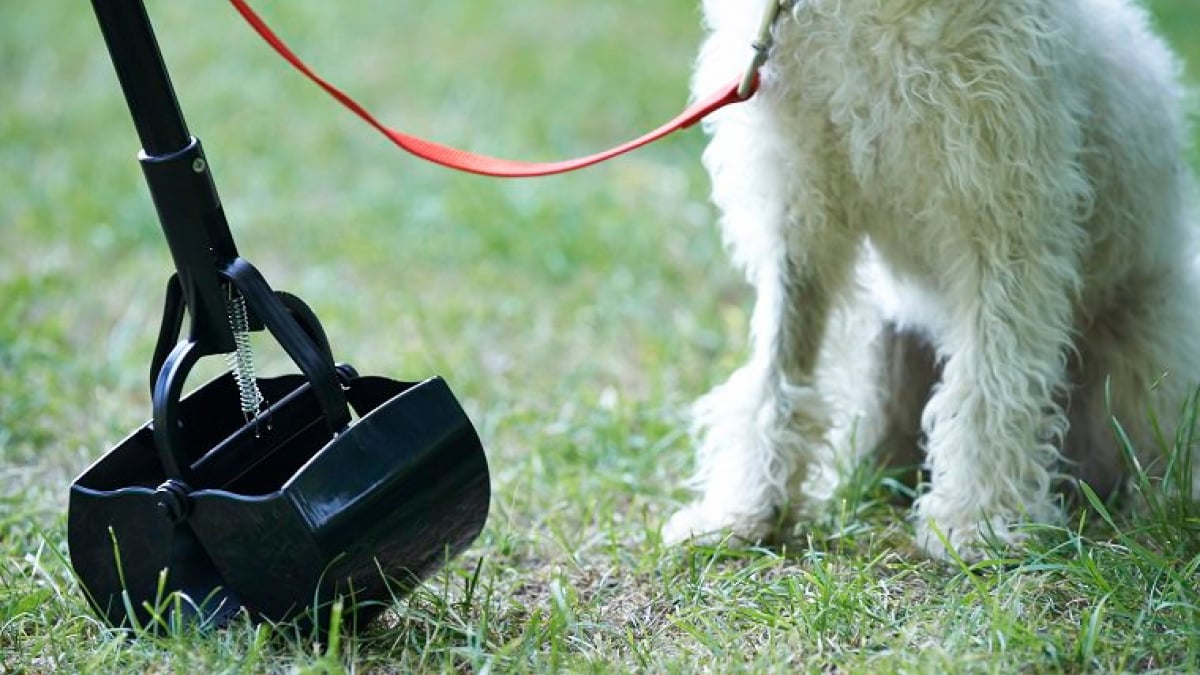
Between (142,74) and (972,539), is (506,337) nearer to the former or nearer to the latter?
(972,539)

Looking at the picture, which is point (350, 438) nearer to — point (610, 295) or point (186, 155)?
point (186, 155)

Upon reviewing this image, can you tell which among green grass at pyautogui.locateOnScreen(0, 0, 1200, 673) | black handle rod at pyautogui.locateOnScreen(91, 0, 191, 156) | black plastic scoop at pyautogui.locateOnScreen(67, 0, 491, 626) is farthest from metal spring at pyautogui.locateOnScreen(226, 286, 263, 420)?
green grass at pyautogui.locateOnScreen(0, 0, 1200, 673)

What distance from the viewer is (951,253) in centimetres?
293

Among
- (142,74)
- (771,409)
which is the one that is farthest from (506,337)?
(142,74)

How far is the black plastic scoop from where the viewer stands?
2.35m

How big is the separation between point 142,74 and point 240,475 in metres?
0.76

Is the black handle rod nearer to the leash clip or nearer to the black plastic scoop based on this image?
the black plastic scoop

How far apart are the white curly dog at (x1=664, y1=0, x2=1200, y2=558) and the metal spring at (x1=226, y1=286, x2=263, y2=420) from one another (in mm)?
1118

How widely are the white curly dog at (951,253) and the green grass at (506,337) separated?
18 cm

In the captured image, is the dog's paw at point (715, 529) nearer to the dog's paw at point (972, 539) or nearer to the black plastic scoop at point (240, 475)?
the dog's paw at point (972, 539)

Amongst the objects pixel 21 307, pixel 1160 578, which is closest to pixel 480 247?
pixel 21 307

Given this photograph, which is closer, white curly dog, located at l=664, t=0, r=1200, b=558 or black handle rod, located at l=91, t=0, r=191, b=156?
black handle rod, located at l=91, t=0, r=191, b=156

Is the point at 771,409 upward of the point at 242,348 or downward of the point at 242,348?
downward

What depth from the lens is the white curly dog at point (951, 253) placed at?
274cm
